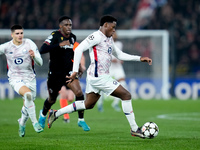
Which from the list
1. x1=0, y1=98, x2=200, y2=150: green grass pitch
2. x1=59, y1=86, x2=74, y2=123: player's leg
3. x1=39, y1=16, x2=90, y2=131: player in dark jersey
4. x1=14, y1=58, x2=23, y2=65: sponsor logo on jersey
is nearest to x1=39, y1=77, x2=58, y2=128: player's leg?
x1=39, y1=16, x2=90, y2=131: player in dark jersey

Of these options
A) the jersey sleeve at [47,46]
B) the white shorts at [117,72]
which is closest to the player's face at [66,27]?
the jersey sleeve at [47,46]

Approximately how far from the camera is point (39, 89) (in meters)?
20.6

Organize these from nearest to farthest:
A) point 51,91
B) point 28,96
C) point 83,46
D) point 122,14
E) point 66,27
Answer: point 83,46, point 28,96, point 66,27, point 51,91, point 122,14

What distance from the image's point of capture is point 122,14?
25594 mm

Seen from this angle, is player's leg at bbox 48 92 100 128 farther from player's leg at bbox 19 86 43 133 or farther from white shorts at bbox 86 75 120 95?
player's leg at bbox 19 86 43 133

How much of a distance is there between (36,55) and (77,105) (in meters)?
1.19

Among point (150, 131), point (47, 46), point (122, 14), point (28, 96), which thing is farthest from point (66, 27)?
point (122, 14)

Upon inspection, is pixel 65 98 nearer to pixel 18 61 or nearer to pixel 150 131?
pixel 18 61

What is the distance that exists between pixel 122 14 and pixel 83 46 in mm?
18074

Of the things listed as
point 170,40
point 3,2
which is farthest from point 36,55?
point 3,2

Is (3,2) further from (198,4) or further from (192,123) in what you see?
(192,123)

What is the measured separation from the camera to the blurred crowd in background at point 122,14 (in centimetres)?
2420

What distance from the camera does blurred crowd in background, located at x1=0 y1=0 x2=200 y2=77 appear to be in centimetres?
2420

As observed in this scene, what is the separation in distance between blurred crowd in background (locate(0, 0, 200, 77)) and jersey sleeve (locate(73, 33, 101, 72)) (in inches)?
631
